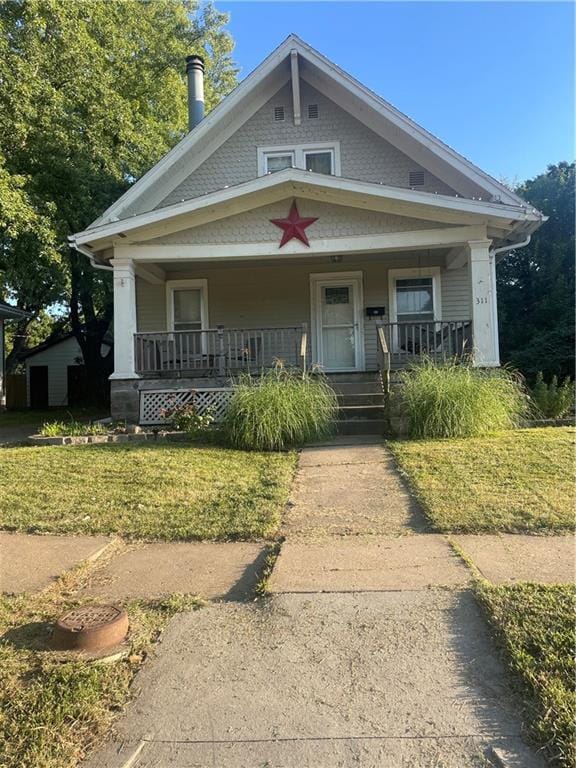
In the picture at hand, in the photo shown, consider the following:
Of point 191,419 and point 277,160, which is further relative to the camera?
point 277,160

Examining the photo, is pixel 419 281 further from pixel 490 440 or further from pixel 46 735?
pixel 46 735

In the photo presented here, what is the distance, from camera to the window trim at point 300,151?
43.0 feet

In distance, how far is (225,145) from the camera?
43.6 ft

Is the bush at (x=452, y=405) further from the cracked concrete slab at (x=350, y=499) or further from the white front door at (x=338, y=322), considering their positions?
the white front door at (x=338, y=322)

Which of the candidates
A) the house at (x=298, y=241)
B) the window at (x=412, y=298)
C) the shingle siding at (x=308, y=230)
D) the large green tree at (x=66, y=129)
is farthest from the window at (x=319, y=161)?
the large green tree at (x=66, y=129)

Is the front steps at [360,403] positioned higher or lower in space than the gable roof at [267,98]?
lower

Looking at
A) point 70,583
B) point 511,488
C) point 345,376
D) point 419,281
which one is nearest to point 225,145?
point 419,281

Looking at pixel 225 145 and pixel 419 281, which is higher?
pixel 225 145

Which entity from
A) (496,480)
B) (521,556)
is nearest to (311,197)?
(496,480)

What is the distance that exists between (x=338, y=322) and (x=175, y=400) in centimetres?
471

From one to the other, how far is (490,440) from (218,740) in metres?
6.34

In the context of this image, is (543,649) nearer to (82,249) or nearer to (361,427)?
(361,427)

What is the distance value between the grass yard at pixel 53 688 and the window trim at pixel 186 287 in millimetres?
10536

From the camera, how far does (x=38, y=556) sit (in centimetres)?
445
